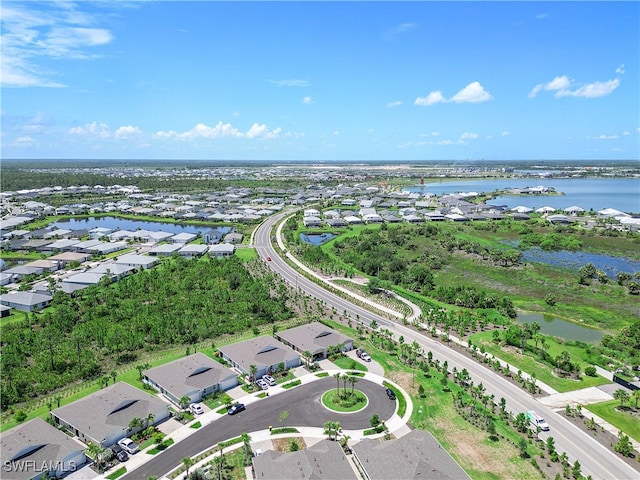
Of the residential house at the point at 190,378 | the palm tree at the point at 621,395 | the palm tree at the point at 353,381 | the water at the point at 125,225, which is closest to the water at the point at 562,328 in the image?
the palm tree at the point at 621,395

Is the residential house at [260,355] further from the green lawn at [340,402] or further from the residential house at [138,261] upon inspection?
the residential house at [138,261]

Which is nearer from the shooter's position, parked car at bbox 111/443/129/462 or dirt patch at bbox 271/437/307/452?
parked car at bbox 111/443/129/462

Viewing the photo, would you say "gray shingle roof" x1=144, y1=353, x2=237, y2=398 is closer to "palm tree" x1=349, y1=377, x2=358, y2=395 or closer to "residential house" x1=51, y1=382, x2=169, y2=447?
"residential house" x1=51, y1=382, x2=169, y2=447

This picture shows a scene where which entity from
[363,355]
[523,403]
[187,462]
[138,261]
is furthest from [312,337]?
[138,261]

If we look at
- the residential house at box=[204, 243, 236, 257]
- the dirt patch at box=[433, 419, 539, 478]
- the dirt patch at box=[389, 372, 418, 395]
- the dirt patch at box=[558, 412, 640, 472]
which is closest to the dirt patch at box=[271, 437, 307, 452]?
the dirt patch at box=[433, 419, 539, 478]

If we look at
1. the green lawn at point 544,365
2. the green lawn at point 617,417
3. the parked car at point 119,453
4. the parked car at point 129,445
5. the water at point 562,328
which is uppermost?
the parked car at point 129,445

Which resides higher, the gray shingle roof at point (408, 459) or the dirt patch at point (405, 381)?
the gray shingle roof at point (408, 459)
